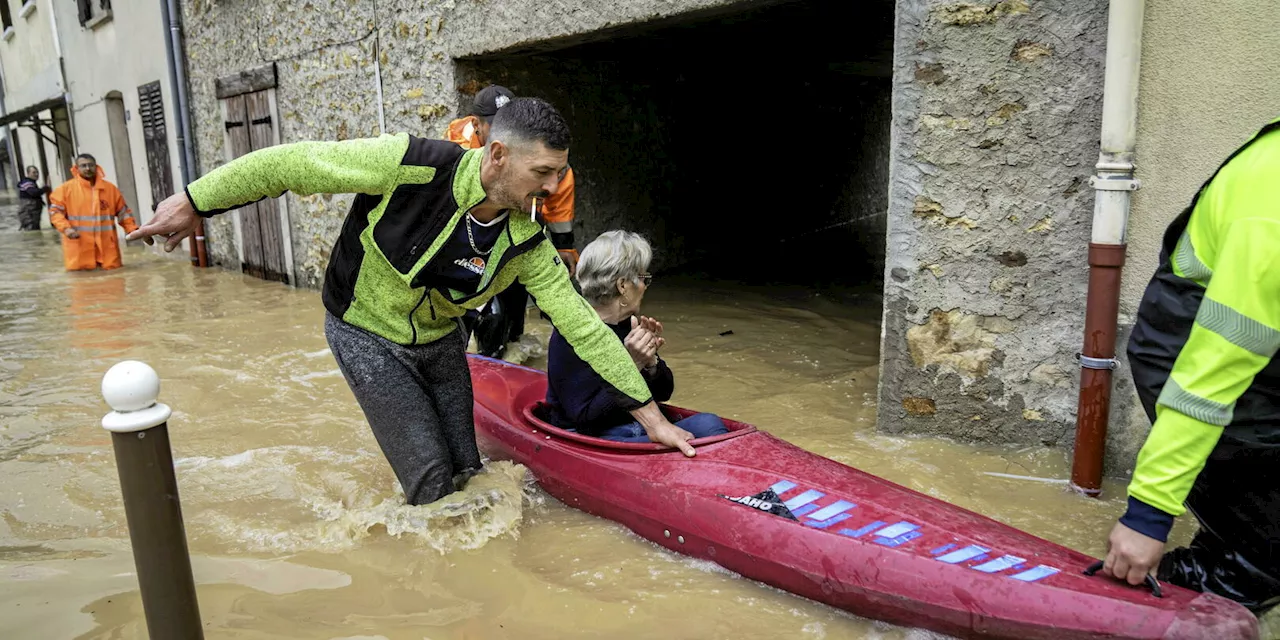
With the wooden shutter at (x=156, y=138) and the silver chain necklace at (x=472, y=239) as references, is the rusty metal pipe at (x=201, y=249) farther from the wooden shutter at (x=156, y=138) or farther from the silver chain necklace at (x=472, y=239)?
the silver chain necklace at (x=472, y=239)

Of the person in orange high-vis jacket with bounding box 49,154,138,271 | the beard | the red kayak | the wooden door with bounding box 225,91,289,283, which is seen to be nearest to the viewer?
the red kayak

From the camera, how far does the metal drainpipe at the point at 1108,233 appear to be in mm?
2820

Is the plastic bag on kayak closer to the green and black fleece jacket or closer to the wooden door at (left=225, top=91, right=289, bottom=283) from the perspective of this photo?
the green and black fleece jacket

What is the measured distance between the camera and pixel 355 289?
269cm

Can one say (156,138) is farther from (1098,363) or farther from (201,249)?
(1098,363)

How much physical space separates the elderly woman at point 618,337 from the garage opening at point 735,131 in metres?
2.18

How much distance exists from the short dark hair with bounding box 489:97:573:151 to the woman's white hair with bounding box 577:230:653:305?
56 centimetres

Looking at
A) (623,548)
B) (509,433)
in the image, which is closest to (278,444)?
(509,433)

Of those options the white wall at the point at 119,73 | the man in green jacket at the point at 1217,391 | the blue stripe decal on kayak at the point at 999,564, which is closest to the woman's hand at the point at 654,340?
the blue stripe decal on kayak at the point at 999,564

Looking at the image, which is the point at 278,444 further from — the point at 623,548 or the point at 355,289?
the point at 623,548

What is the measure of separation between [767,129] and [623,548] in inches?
273

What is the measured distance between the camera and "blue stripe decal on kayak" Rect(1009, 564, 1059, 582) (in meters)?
1.99

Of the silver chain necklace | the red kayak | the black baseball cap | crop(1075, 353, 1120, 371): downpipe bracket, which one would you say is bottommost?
the red kayak

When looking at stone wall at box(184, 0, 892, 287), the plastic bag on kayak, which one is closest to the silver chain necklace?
the plastic bag on kayak
